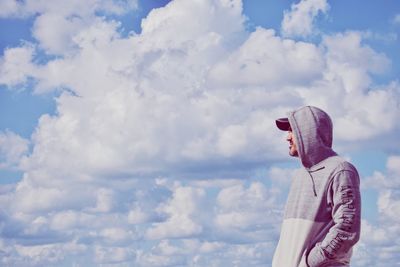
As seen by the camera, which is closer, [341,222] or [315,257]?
[341,222]

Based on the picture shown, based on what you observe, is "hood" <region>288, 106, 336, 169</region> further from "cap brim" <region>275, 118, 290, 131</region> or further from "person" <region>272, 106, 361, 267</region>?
"cap brim" <region>275, 118, 290, 131</region>

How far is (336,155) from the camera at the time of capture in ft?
37.0

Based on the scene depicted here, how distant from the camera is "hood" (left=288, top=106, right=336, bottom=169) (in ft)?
36.4

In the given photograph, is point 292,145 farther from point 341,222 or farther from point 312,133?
point 341,222

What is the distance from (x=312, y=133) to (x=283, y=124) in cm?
63

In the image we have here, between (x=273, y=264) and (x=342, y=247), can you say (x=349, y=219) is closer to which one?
(x=342, y=247)

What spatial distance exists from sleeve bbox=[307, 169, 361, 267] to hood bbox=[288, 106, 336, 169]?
1.74 ft

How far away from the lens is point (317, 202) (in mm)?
10992

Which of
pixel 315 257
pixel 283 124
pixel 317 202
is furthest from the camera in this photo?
pixel 283 124

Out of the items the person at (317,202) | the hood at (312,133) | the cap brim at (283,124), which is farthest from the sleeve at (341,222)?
the cap brim at (283,124)

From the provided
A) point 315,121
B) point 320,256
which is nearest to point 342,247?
point 320,256

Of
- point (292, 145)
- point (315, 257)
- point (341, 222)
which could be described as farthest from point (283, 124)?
point (315, 257)

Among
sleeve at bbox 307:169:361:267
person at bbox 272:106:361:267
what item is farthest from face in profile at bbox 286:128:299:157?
sleeve at bbox 307:169:361:267

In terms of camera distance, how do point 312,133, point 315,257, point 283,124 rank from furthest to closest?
point 283,124, point 312,133, point 315,257
